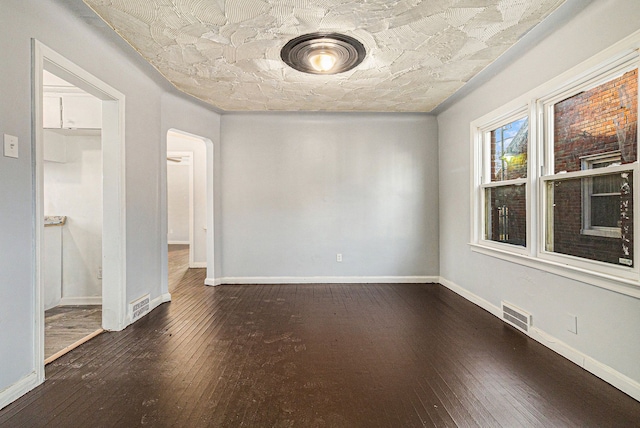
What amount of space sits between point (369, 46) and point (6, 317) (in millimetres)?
3316

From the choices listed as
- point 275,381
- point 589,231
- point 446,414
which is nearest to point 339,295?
point 275,381

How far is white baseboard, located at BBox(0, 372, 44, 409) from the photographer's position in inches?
75.4

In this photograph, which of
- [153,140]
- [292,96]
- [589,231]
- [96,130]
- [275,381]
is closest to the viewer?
[275,381]

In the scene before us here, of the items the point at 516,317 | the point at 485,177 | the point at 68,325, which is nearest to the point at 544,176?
the point at 485,177

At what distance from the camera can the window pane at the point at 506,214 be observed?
10.5 feet

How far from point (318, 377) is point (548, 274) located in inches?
84.6

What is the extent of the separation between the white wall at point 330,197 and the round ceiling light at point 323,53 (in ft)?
6.01

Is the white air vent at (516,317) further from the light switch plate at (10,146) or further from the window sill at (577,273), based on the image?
the light switch plate at (10,146)

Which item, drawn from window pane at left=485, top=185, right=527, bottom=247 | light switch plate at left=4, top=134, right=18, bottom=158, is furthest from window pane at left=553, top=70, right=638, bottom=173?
light switch plate at left=4, top=134, right=18, bottom=158

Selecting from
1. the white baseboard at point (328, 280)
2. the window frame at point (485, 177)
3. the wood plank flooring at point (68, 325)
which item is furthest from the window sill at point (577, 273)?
the wood plank flooring at point (68, 325)

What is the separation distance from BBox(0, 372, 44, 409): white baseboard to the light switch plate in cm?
144

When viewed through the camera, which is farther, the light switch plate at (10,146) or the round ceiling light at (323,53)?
the round ceiling light at (323,53)

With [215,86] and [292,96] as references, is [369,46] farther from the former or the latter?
[215,86]

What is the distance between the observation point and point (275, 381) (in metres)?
2.22
